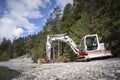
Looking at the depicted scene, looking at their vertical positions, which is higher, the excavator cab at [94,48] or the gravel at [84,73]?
the excavator cab at [94,48]

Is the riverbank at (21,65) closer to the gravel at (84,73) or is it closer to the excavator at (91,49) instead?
the excavator at (91,49)

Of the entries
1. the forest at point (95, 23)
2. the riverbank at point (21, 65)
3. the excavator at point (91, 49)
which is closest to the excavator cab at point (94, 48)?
the excavator at point (91, 49)

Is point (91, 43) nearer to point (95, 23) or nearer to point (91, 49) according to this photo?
point (91, 49)

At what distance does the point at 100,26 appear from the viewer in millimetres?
30188

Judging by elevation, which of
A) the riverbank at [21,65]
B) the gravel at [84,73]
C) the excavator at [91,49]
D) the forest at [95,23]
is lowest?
the riverbank at [21,65]

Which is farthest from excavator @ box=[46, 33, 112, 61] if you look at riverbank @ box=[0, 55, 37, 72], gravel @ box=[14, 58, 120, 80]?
riverbank @ box=[0, 55, 37, 72]

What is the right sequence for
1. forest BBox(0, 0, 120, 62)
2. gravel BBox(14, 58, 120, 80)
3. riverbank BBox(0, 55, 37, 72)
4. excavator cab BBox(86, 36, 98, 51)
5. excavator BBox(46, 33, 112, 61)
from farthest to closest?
riverbank BBox(0, 55, 37, 72)
forest BBox(0, 0, 120, 62)
excavator cab BBox(86, 36, 98, 51)
excavator BBox(46, 33, 112, 61)
gravel BBox(14, 58, 120, 80)

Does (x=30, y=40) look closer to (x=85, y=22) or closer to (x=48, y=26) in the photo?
(x=48, y=26)

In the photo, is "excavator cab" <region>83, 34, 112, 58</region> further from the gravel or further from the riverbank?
the riverbank

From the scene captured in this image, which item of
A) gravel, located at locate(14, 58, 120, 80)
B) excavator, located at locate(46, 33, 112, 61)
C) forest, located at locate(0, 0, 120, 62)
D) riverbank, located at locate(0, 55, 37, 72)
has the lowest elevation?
riverbank, located at locate(0, 55, 37, 72)

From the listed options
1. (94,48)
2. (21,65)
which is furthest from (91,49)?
(21,65)

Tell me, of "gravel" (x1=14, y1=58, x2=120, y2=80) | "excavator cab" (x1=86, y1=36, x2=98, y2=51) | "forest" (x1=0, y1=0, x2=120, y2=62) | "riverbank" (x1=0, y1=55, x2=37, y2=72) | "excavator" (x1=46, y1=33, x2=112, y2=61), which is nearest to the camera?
"gravel" (x1=14, y1=58, x2=120, y2=80)

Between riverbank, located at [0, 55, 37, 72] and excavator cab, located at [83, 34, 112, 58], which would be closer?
excavator cab, located at [83, 34, 112, 58]

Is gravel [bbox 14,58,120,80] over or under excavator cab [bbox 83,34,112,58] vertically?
under
